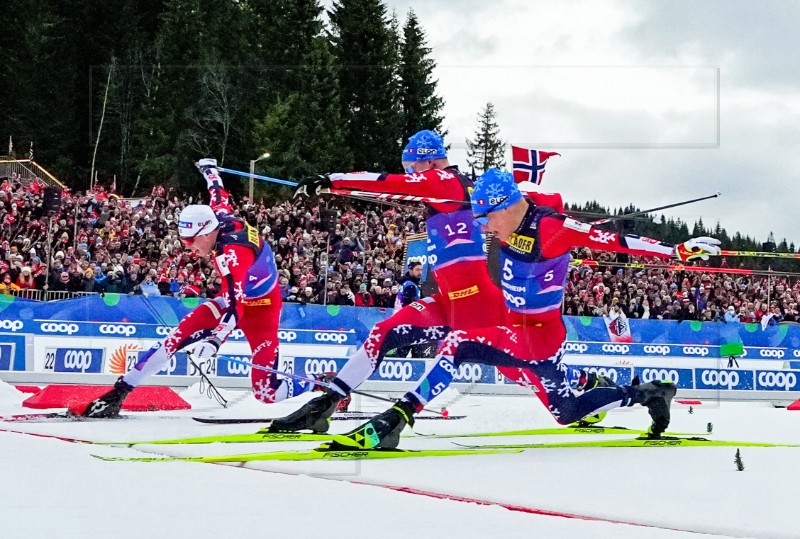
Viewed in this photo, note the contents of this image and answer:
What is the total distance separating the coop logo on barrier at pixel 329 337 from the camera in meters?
18.9

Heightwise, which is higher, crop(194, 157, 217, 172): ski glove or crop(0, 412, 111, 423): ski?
crop(194, 157, 217, 172): ski glove

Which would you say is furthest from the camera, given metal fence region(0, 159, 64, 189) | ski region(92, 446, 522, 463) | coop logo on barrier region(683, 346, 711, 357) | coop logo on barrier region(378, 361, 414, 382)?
metal fence region(0, 159, 64, 189)

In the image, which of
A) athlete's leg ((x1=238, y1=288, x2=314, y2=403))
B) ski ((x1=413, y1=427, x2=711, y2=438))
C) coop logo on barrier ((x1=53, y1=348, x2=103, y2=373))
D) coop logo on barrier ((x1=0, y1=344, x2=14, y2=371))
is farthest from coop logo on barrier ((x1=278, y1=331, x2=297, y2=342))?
ski ((x1=413, y1=427, x2=711, y2=438))

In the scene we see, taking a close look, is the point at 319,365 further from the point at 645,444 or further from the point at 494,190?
the point at 494,190

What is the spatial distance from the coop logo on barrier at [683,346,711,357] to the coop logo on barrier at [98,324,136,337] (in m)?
10.4

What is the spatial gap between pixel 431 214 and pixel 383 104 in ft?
100

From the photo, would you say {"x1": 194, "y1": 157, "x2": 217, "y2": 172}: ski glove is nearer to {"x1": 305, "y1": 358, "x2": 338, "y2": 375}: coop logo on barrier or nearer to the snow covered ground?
the snow covered ground

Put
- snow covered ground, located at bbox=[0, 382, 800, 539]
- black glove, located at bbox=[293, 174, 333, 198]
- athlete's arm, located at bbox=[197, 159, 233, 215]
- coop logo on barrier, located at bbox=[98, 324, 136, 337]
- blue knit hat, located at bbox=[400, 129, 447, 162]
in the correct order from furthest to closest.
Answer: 1. coop logo on barrier, located at bbox=[98, 324, 136, 337]
2. athlete's arm, located at bbox=[197, 159, 233, 215]
3. blue knit hat, located at bbox=[400, 129, 447, 162]
4. black glove, located at bbox=[293, 174, 333, 198]
5. snow covered ground, located at bbox=[0, 382, 800, 539]

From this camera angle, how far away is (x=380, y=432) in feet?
22.3

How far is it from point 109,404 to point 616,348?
11979mm

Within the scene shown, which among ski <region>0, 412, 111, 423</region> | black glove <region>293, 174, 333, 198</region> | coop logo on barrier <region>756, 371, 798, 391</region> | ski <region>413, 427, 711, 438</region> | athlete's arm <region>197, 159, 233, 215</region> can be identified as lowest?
coop logo on barrier <region>756, 371, 798, 391</region>

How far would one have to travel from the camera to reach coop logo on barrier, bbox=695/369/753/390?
19.4 meters

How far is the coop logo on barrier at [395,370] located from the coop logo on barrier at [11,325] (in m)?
5.79

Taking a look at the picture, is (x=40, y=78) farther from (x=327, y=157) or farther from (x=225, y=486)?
(x=225, y=486)
